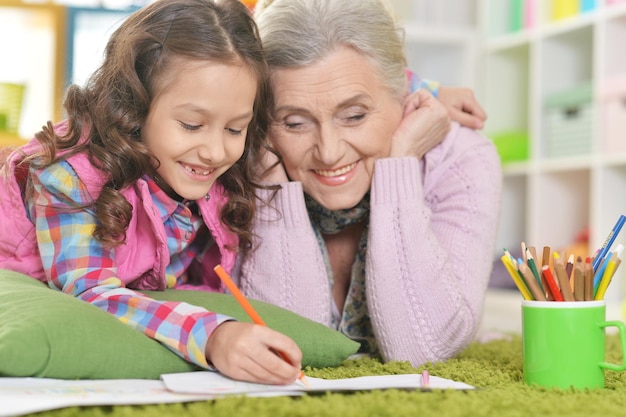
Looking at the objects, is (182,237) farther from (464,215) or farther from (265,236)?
(464,215)

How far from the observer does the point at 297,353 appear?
1.03 metres

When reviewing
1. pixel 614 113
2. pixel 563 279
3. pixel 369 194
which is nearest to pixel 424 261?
pixel 369 194

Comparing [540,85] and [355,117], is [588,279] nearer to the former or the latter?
[355,117]

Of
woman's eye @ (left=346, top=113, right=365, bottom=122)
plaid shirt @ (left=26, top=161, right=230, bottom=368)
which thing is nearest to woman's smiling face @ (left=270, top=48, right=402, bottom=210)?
woman's eye @ (left=346, top=113, right=365, bottom=122)

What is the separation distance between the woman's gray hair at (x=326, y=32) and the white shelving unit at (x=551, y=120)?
175cm

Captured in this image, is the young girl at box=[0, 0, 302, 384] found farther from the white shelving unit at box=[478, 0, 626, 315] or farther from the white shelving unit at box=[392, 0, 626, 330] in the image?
the white shelving unit at box=[478, 0, 626, 315]

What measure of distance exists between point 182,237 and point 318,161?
273 mm

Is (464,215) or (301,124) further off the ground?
(301,124)

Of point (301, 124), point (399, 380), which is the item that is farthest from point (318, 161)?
point (399, 380)

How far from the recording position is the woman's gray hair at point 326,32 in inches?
58.5

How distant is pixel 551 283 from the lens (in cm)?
110

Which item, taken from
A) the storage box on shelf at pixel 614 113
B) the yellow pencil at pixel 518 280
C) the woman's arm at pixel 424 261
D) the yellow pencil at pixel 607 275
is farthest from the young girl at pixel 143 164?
the storage box on shelf at pixel 614 113

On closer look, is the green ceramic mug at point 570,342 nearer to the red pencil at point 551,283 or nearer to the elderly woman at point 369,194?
the red pencil at point 551,283

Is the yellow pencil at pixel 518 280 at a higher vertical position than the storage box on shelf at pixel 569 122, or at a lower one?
lower
